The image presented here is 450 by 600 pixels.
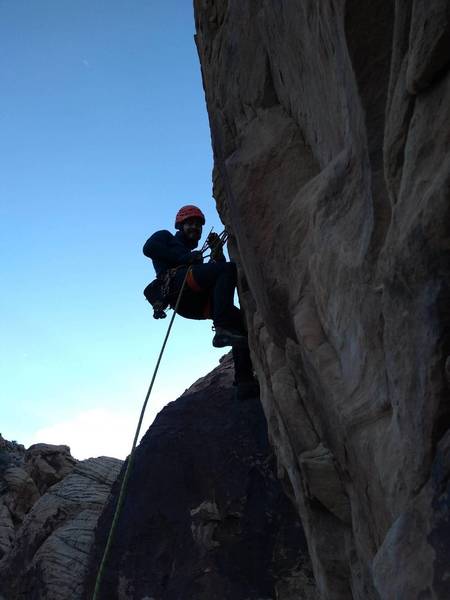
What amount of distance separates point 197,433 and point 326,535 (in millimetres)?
4542

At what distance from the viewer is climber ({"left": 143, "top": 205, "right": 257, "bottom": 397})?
26.4 ft

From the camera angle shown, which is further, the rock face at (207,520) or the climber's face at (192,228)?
the climber's face at (192,228)

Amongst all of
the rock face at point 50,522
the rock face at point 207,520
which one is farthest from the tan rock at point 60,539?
the rock face at point 207,520

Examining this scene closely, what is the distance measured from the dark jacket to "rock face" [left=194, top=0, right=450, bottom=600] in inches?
68.8

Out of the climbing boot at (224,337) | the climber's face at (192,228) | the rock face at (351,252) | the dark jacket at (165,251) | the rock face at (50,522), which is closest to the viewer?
the rock face at (351,252)

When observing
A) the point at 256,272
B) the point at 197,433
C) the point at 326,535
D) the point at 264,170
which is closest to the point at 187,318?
the point at 197,433

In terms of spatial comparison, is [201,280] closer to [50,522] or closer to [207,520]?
[207,520]

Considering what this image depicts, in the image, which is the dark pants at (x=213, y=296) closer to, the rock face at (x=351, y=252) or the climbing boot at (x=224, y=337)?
the climbing boot at (x=224, y=337)

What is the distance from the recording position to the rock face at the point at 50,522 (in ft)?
32.3

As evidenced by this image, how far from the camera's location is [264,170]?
19.0ft

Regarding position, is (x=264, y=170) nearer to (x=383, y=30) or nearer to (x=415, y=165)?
(x=383, y=30)

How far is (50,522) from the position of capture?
1148 cm

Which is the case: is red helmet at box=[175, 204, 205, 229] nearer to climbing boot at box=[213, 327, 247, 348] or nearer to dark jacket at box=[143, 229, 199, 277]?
dark jacket at box=[143, 229, 199, 277]

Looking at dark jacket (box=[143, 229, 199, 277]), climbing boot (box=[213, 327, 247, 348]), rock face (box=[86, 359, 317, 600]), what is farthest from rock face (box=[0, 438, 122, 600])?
dark jacket (box=[143, 229, 199, 277])
